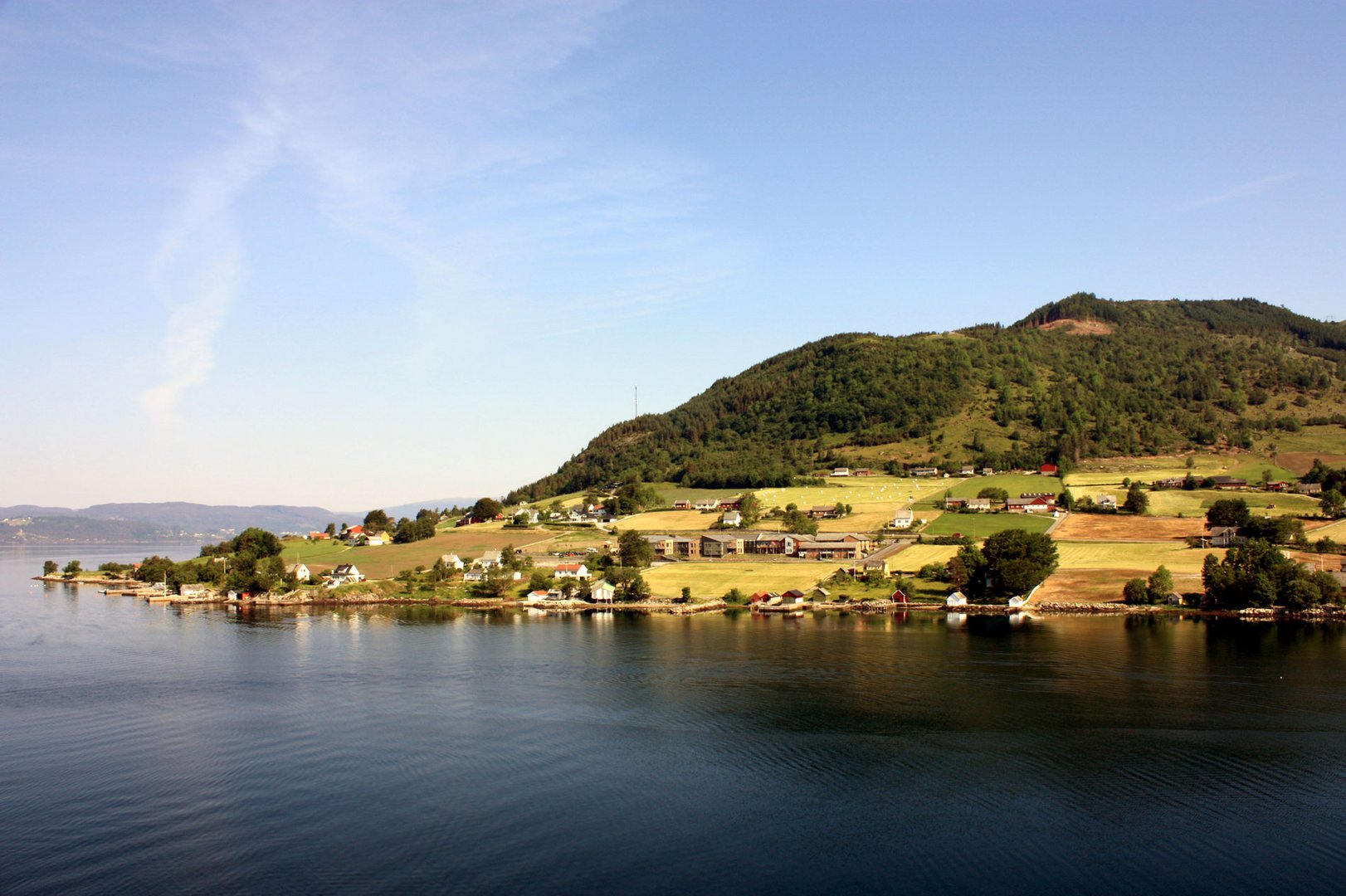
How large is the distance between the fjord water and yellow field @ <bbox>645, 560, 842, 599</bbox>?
17.9 m

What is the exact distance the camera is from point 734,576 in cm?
6931

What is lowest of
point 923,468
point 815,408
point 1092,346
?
point 923,468

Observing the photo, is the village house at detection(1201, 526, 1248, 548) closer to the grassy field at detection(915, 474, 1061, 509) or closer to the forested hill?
the grassy field at detection(915, 474, 1061, 509)

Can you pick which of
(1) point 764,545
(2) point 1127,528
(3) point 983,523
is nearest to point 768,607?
(1) point 764,545

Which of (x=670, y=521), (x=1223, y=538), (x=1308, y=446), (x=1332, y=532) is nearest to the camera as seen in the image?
(x=1332, y=532)

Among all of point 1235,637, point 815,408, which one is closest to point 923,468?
point 815,408

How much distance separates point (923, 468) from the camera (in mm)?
114875

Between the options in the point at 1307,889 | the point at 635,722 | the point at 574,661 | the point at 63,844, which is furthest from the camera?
the point at 574,661

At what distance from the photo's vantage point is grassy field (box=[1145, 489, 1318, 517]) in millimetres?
75188

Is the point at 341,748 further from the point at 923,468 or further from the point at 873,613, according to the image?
the point at 923,468

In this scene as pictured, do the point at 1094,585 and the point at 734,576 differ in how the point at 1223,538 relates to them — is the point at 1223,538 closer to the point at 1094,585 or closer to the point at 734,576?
the point at 1094,585

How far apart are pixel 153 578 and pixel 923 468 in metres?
84.9

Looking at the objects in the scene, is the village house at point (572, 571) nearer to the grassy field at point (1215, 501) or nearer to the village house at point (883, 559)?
the village house at point (883, 559)

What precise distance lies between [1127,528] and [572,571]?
45.1 m
